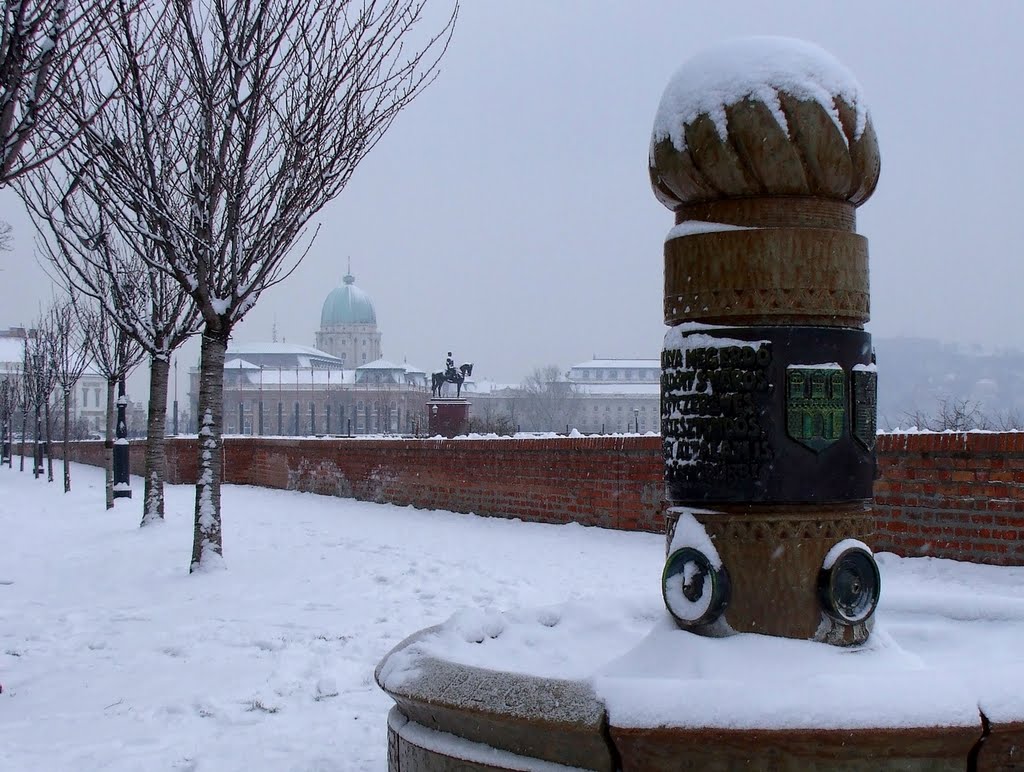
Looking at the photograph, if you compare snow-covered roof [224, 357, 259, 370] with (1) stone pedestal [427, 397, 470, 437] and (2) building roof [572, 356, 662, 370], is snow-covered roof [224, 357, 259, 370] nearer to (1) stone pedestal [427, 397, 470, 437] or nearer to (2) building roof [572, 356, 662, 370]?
(2) building roof [572, 356, 662, 370]

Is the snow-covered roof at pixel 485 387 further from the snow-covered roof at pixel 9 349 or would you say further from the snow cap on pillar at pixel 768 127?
the snow cap on pillar at pixel 768 127

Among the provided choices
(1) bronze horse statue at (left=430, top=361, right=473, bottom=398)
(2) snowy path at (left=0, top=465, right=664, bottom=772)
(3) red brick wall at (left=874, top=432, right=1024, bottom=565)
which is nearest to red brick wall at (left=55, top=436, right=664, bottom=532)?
(2) snowy path at (left=0, top=465, right=664, bottom=772)

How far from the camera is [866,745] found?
8.97 ft

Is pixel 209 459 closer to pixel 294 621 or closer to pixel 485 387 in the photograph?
pixel 294 621

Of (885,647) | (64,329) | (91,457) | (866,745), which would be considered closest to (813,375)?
(885,647)

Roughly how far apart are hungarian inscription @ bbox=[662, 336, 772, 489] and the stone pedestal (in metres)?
24.3

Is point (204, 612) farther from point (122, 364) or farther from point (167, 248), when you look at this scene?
point (122, 364)

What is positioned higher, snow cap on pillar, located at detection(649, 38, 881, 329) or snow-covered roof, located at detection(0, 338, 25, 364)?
snow-covered roof, located at detection(0, 338, 25, 364)

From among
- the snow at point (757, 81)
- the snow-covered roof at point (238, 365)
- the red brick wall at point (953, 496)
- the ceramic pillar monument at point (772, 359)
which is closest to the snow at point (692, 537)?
the ceramic pillar monument at point (772, 359)

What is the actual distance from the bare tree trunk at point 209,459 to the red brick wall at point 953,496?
221 inches

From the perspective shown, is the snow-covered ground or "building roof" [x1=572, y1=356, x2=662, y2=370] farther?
"building roof" [x1=572, y1=356, x2=662, y2=370]

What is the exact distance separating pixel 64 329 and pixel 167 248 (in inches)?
645

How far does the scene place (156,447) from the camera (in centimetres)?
1384

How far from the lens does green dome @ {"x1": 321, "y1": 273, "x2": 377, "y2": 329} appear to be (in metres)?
141
